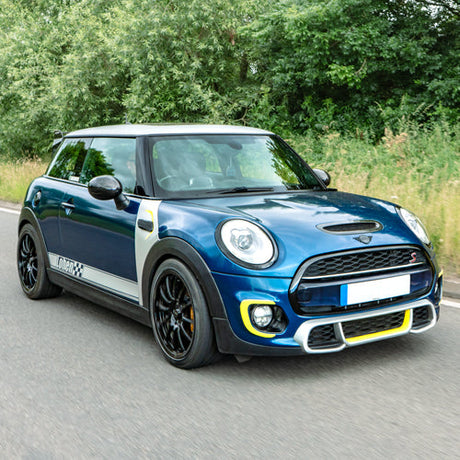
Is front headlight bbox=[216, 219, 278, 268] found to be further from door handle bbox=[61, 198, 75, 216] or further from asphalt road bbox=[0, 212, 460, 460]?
door handle bbox=[61, 198, 75, 216]

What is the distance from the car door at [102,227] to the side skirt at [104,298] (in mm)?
51

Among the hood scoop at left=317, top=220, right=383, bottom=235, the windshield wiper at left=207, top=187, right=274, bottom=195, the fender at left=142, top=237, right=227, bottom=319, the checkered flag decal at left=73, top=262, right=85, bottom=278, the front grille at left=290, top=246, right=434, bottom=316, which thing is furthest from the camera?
the checkered flag decal at left=73, top=262, right=85, bottom=278

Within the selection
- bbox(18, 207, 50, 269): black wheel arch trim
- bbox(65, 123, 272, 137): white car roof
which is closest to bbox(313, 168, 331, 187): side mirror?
bbox(65, 123, 272, 137): white car roof

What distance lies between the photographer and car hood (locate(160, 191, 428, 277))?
379cm

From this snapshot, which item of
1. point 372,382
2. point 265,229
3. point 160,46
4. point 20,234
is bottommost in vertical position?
point 372,382

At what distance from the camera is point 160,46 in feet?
56.1

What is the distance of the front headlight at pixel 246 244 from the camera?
379 cm

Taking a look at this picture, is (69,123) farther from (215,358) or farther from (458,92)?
(215,358)

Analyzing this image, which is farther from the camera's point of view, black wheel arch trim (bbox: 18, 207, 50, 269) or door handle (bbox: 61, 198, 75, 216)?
black wheel arch trim (bbox: 18, 207, 50, 269)

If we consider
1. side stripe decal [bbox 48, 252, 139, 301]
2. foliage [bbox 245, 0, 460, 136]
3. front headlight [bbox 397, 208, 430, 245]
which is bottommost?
side stripe decal [bbox 48, 252, 139, 301]

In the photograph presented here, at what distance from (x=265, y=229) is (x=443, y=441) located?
59.2 inches

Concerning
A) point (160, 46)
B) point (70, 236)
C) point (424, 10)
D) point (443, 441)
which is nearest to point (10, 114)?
point (160, 46)

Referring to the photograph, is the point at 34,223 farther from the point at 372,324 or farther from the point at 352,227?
the point at 372,324

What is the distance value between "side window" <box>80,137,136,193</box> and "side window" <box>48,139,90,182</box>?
0.12 meters
